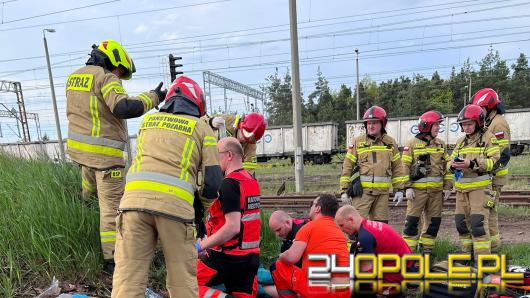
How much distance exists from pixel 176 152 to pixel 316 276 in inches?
69.2

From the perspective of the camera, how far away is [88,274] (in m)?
3.44

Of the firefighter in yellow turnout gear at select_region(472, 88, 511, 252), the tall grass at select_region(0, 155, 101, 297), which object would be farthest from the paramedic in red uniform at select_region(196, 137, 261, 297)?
the firefighter in yellow turnout gear at select_region(472, 88, 511, 252)

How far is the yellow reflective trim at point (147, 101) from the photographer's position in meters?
3.63

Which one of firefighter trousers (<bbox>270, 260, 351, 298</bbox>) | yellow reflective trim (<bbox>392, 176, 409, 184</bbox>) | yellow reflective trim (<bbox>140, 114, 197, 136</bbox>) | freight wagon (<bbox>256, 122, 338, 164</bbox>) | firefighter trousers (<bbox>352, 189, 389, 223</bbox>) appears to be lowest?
A: freight wagon (<bbox>256, 122, 338, 164</bbox>)

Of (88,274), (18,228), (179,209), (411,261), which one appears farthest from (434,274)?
(18,228)

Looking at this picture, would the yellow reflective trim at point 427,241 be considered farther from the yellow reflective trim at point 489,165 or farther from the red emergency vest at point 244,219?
the red emergency vest at point 244,219

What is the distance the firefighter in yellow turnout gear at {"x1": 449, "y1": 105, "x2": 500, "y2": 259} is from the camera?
482cm

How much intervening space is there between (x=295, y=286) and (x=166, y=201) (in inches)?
70.6

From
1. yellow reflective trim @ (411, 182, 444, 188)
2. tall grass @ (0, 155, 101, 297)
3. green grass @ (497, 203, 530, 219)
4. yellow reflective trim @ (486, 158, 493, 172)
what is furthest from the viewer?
green grass @ (497, 203, 530, 219)

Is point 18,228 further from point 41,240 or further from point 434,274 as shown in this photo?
point 434,274

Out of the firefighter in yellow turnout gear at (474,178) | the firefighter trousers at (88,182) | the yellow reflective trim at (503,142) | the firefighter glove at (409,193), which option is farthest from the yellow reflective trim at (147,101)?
the yellow reflective trim at (503,142)

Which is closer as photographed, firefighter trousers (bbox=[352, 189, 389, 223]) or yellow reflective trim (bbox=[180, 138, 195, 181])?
yellow reflective trim (bbox=[180, 138, 195, 181])

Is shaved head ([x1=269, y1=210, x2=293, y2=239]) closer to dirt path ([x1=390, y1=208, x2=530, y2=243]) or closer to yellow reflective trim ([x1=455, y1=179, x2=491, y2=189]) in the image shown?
yellow reflective trim ([x1=455, y1=179, x2=491, y2=189])

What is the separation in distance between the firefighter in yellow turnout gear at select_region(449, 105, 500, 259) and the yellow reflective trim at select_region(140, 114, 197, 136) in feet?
12.5
